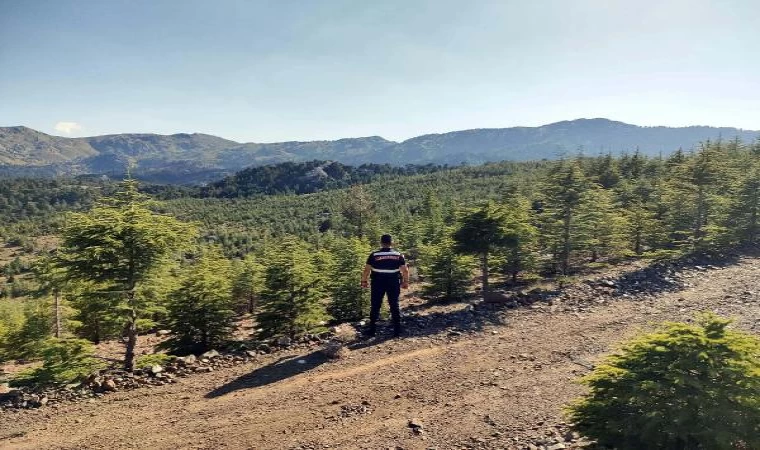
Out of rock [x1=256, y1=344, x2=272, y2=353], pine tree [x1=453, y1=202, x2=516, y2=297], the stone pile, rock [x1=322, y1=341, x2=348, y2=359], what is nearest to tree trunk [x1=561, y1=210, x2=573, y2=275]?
pine tree [x1=453, y1=202, x2=516, y2=297]

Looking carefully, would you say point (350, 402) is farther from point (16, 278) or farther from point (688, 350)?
point (16, 278)

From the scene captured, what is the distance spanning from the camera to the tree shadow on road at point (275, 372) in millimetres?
8180

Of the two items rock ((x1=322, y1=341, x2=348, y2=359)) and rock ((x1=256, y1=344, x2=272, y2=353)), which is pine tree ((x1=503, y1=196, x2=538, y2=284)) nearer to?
rock ((x1=322, y1=341, x2=348, y2=359))

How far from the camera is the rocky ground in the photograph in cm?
645

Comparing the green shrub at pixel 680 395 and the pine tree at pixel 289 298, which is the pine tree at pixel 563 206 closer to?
the pine tree at pixel 289 298

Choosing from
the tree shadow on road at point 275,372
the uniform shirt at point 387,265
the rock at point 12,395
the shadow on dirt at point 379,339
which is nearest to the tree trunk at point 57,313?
the rock at point 12,395

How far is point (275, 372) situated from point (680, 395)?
7054mm

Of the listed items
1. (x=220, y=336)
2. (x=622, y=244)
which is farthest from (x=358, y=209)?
(x=220, y=336)

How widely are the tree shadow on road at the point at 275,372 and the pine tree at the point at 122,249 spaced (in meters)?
3.45

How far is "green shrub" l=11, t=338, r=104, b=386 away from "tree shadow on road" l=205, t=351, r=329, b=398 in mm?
3667

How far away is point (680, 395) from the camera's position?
4363mm

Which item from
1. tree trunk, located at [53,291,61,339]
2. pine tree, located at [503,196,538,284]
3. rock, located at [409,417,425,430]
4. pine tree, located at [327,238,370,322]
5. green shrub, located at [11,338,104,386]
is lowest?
tree trunk, located at [53,291,61,339]

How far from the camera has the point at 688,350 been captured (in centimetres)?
463

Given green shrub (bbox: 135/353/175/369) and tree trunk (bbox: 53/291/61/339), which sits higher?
green shrub (bbox: 135/353/175/369)
